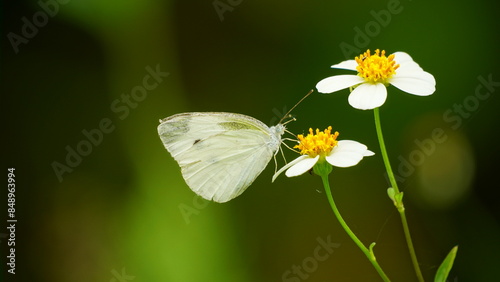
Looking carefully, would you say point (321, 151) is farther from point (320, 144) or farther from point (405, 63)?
point (405, 63)

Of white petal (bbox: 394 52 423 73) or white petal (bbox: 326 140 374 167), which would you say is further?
white petal (bbox: 394 52 423 73)

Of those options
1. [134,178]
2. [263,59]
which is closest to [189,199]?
[134,178]

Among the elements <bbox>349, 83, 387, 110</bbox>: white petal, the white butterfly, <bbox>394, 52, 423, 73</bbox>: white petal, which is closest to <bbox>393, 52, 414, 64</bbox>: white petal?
<bbox>394, 52, 423, 73</bbox>: white petal

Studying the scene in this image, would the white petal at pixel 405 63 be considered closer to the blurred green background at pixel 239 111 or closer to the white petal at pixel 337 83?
the white petal at pixel 337 83

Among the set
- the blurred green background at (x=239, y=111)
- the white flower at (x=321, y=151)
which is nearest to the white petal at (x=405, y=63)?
the white flower at (x=321, y=151)

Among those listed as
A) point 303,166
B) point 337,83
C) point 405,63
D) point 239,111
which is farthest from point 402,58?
point 239,111

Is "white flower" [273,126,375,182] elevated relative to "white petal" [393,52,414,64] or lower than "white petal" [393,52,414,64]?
lower

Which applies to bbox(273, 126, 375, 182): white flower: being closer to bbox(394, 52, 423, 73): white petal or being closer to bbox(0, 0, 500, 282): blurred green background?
bbox(394, 52, 423, 73): white petal
